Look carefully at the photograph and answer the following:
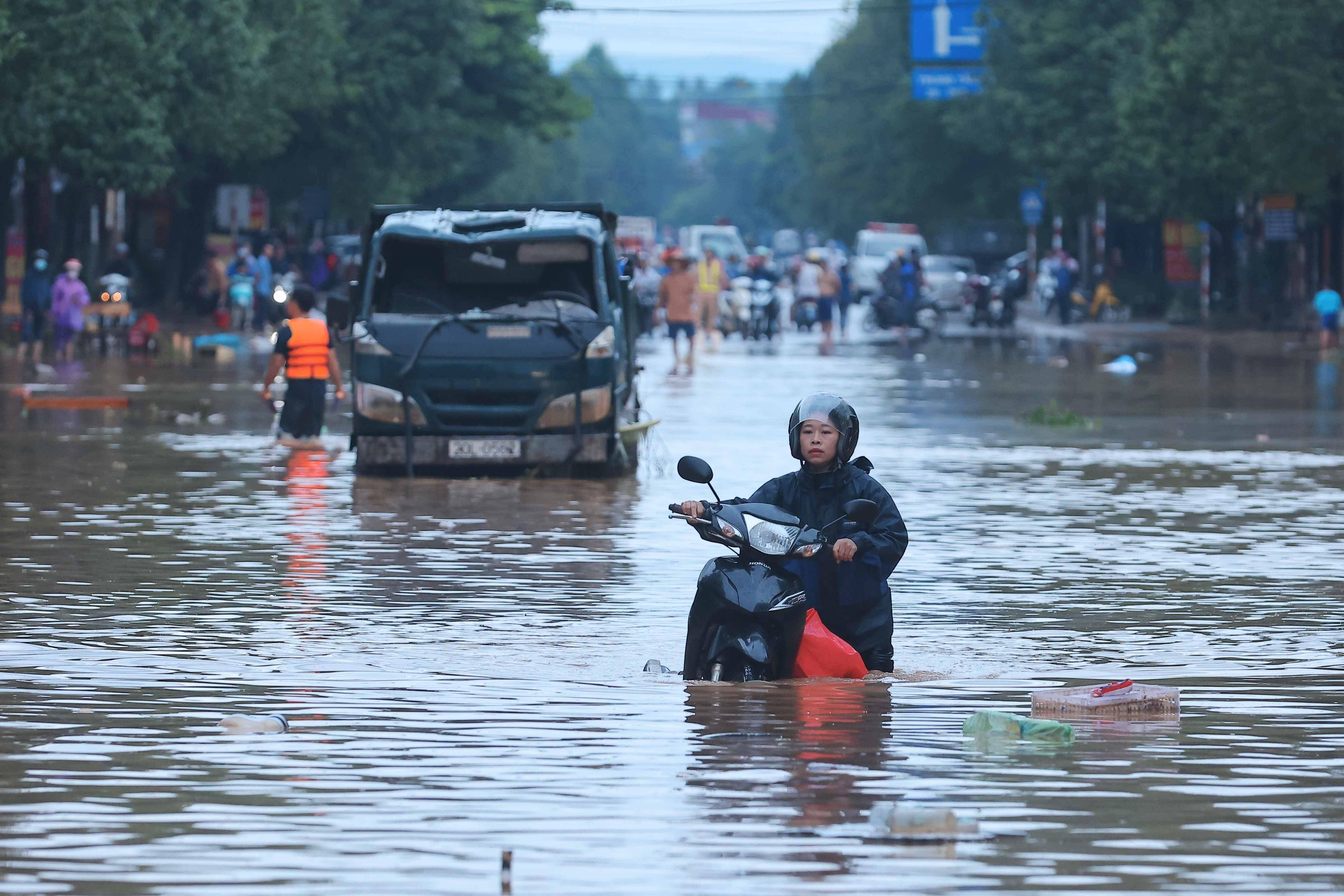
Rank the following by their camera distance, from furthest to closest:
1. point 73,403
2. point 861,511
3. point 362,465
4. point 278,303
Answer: point 278,303 → point 73,403 → point 362,465 → point 861,511

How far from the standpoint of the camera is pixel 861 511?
8.87m

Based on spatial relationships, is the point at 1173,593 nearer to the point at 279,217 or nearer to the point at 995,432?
the point at 995,432

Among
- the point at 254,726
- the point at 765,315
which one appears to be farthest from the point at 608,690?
the point at 765,315

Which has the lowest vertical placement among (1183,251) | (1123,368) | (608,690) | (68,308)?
(608,690)

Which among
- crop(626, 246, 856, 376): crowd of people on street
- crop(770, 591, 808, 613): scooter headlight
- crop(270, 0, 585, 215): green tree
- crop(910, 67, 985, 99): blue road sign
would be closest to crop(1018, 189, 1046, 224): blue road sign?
crop(626, 246, 856, 376): crowd of people on street

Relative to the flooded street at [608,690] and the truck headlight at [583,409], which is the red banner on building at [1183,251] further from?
the truck headlight at [583,409]

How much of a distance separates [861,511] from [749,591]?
0.56 meters

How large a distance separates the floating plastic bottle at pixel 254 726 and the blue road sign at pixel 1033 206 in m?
62.5

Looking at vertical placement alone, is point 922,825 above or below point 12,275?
below

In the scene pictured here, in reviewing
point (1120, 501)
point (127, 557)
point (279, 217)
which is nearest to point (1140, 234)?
point (279, 217)

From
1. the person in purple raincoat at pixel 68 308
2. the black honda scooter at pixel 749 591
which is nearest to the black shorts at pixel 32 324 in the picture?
the person in purple raincoat at pixel 68 308

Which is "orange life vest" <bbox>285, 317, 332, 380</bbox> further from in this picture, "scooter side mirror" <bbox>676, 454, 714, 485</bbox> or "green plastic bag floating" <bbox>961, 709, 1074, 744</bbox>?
"green plastic bag floating" <bbox>961, 709, 1074, 744</bbox>

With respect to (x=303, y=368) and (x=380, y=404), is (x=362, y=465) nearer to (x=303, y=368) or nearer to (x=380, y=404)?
(x=380, y=404)

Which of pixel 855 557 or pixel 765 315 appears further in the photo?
pixel 765 315
